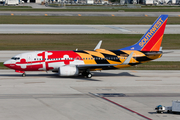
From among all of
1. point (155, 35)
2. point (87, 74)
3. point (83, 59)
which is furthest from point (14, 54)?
point (155, 35)

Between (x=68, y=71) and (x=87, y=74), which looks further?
(x=87, y=74)

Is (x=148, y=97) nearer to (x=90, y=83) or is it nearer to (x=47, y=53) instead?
(x=90, y=83)

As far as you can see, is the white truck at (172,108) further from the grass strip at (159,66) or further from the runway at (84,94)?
the grass strip at (159,66)

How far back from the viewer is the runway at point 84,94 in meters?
27.0

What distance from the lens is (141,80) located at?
42.3 m

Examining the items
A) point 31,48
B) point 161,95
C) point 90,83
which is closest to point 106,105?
point 161,95

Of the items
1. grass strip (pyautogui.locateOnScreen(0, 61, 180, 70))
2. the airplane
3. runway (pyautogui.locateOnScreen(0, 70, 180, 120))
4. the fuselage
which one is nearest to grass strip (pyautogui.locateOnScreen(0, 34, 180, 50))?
grass strip (pyautogui.locateOnScreen(0, 61, 180, 70))

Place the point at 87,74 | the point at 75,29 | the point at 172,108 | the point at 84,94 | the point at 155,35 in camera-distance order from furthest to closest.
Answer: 1. the point at 75,29
2. the point at 155,35
3. the point at 87,74
4. the point at 84,94
5. the point at 172,108

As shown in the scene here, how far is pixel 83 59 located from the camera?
4316 centimetres

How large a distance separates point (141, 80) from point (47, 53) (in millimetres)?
14448

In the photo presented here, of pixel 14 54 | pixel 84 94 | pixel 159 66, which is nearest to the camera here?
pixel 84 94

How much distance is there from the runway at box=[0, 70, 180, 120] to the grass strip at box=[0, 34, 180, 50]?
2402cm

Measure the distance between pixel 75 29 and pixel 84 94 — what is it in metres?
65.2

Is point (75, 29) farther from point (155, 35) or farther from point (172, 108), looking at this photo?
point (172, 108)
